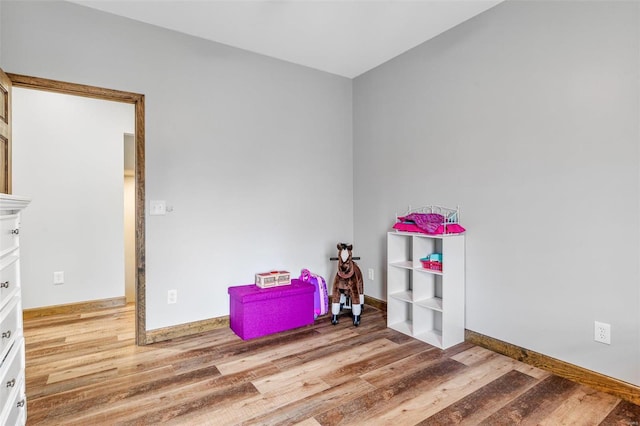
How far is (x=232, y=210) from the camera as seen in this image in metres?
3.06

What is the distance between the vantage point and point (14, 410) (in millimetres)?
1348

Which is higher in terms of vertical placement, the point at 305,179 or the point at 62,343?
the point at 305,179

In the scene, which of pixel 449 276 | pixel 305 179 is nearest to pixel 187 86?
pixel 305 179

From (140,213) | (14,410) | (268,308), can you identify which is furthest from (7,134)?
(268,308)

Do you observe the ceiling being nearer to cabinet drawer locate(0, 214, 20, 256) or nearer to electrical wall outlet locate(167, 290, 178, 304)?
cabinet drawer locate(0, 214, 20, 256)

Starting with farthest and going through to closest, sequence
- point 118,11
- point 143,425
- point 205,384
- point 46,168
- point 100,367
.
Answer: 1. point 46,168
2. point 118,11
3. point 100,367
4. point 205,384
5. point 143,425

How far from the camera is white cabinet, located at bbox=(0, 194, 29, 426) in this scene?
4.02 feet

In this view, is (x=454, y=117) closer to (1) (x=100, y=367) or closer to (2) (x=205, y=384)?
(2) (x=205, y=384)

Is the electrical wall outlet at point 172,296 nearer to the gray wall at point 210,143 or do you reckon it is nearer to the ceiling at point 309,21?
the gray wall at point 210,143

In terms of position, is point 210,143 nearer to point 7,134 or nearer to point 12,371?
A: point 7,134

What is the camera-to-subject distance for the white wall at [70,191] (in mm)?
3318

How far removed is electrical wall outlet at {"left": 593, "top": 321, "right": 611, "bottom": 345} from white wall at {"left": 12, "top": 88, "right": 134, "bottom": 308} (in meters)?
4.13

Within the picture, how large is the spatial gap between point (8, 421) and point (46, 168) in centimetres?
290

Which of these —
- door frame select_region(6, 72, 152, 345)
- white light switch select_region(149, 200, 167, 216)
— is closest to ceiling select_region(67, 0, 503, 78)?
door frame select_region(6, 72, 152, 345)
